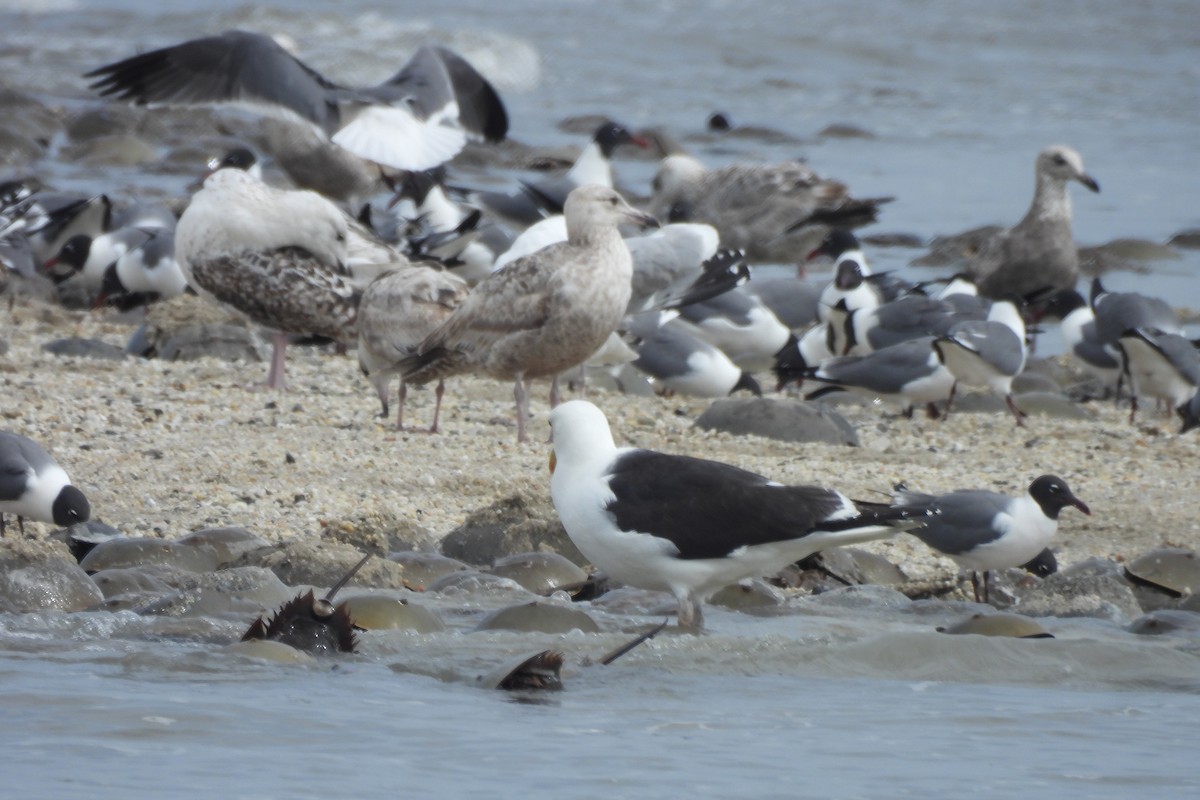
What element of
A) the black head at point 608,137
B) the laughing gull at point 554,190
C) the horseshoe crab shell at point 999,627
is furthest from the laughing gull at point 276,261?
the black head at point 608,137

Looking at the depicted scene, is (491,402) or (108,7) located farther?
(108,7)

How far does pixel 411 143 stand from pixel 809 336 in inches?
112

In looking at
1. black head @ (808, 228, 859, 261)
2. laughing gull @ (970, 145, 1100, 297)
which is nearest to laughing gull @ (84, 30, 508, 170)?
black head @ (808, 228, 859, 261)

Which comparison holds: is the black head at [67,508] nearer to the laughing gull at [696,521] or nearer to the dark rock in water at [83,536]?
the dark rock in water at [83,536]

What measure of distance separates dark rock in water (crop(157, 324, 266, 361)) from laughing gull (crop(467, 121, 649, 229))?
4416 millimetres

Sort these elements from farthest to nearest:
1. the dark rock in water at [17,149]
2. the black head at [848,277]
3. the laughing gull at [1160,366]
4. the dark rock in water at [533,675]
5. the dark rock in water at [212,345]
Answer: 1. the dark rock in water at [17,149]
2. the black head at [848,277]
3. the dark rock in water at [212,345]
4. the laughing gull at [1160,366]
5. the dark rock in water at [533,675]

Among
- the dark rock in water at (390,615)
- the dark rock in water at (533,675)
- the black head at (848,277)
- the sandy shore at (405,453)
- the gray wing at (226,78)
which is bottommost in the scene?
the sandy shore at (405,453)

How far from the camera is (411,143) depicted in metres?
12.1

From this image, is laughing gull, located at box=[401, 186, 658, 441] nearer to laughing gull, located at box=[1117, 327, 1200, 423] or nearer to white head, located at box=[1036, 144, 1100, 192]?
laughing gull, located at box=[1117, 327, 1200, 423]

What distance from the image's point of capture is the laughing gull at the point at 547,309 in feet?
26.9

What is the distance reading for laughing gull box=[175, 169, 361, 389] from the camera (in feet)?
30.1

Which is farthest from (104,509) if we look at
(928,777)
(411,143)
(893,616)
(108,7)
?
(108,7)

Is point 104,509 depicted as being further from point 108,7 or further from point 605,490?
point 108,7

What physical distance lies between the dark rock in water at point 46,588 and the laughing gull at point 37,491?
627mm
